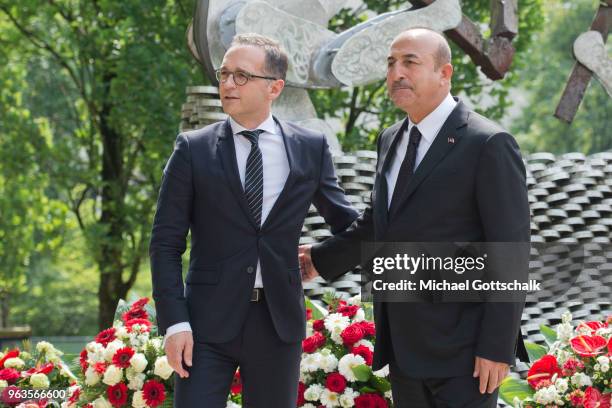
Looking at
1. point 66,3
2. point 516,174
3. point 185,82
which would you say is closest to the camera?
point 516,174

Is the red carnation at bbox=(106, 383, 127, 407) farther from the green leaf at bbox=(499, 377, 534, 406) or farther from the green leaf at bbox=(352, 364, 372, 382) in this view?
the green leaf at bbox=(499, 377, 534, 406)

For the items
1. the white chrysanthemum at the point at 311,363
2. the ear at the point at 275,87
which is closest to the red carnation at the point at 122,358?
the white chrysanthemum at the point at 311,363

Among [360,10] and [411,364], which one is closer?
[411,364]

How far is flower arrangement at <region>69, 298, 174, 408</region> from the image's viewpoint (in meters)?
4.23

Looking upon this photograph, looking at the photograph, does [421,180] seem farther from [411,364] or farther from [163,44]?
[163,44]

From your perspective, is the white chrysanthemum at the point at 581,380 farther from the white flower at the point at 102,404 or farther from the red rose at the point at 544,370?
the white flower at the point at 102,404

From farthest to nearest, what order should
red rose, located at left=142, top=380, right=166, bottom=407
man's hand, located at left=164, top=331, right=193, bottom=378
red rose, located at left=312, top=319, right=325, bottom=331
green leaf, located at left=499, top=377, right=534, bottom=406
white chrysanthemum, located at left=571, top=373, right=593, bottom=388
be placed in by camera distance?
red rose, located at left=312, top=319, right=325, bottom=331 < green leaf, located at left=499, top=377, right=534, bottom=406 < red rose, located at left=142, top=380, right=166, bottom=407 < white chrysanthemum, located at left=571, top=373, right=593, bottom=388 < man's hand, located at left=164, top=331, right=193, bottom=378

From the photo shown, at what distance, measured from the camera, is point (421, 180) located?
3.07 meters

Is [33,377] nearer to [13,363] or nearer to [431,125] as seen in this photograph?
[13,363]

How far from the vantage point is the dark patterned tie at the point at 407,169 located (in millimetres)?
3133

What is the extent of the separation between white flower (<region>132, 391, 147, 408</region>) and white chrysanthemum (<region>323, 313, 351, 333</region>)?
36.0 inches

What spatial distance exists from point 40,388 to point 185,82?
6.55m

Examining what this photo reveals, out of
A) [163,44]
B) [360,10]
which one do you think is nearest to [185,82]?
[163,44]

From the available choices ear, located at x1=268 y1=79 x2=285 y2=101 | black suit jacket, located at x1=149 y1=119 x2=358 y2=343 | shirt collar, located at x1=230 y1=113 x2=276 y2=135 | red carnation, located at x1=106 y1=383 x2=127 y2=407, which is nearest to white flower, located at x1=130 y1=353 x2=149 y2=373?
red carnation, located at x1=106 y1=383 x2=127 y2=407
